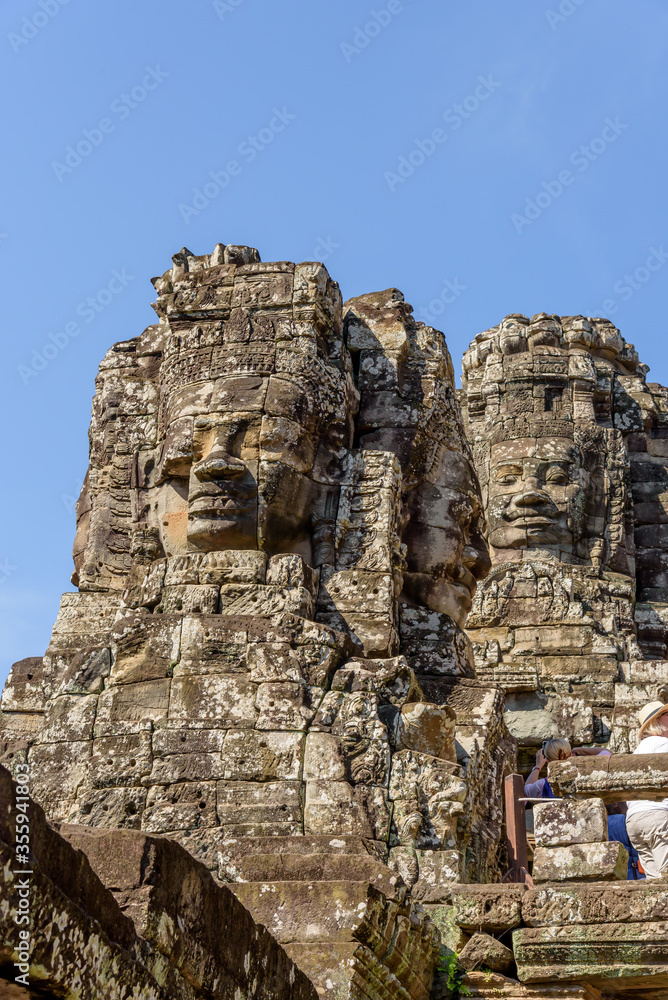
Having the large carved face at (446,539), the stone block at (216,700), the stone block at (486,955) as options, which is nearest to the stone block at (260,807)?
the stone block at (216,700)

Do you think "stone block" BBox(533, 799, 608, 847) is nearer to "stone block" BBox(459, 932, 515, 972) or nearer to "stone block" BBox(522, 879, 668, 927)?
"stone block" BBox(522, 879, 668, 927)

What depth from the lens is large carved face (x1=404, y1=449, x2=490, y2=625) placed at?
43.1ft

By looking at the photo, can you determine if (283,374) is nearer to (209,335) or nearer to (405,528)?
(209,335)

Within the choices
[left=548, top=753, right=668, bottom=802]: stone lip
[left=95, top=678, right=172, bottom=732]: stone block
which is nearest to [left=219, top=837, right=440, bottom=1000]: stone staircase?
[left=548, top=753, right=668, bottom=802]: stone lip

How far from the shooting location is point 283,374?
12.4m

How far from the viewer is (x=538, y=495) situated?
2195 cm

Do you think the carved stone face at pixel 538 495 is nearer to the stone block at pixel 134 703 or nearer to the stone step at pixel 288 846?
the stone block at pixel 134 703

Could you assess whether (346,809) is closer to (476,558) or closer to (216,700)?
(216,700)

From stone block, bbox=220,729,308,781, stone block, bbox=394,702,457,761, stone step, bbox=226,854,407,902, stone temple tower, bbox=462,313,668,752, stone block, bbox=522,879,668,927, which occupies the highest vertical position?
stone temple tower, bbox=462,313,668,752

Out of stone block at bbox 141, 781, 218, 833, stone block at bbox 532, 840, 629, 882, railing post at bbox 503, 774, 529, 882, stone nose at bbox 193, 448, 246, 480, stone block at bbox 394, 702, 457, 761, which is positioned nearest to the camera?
stone block at bbox 532, 840, 629, 882

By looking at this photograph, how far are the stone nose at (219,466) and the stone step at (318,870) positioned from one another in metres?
4.44

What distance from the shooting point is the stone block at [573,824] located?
8.12 meters

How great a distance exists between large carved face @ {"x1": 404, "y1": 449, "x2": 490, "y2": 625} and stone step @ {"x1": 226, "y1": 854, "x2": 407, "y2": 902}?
513cm

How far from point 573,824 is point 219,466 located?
497 cm
